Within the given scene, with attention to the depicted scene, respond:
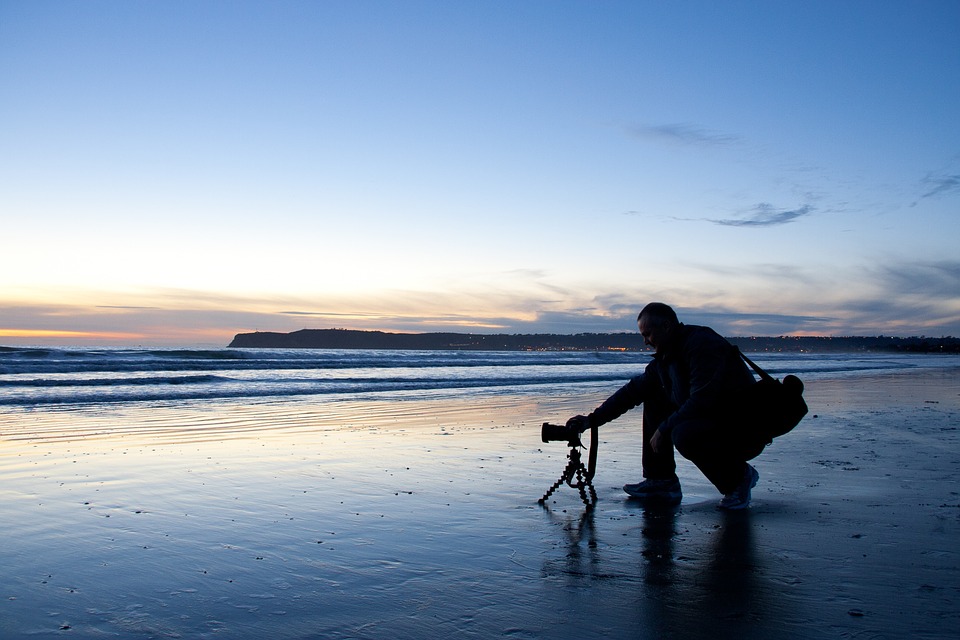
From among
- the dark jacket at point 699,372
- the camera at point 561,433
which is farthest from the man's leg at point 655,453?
the camera at point 561,433

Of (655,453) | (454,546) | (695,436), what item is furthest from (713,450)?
(454,546)

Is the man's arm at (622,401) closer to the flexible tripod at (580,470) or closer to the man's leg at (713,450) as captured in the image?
the flexible tripod at (580,470)

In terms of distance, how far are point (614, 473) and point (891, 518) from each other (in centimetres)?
223

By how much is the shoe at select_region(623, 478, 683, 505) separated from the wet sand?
0.14m

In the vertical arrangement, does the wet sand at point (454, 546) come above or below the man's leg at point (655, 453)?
below

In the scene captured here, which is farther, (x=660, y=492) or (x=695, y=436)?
(x=660, y=492)

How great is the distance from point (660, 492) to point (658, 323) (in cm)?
132

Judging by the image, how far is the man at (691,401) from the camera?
14.6 feet

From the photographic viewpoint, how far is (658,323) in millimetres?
4613

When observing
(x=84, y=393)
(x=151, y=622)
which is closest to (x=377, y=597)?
(x=151, y=622)

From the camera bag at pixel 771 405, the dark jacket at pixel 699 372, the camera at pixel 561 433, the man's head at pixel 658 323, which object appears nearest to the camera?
the camera bag at pixel 771 405

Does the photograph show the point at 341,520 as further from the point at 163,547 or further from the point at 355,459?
the point at 355,459

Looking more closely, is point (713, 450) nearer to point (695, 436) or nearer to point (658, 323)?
point (695, 436)

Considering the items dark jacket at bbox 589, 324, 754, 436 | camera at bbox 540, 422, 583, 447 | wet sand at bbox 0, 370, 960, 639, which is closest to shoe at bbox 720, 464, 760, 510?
wet sand at bbox 0, 370, 960, 639
